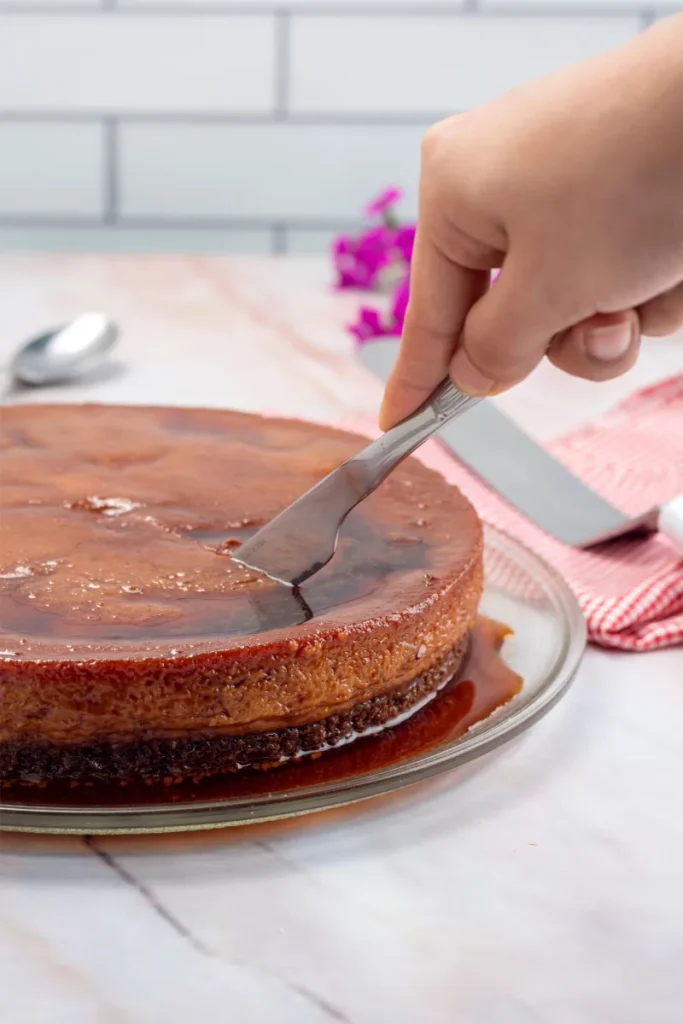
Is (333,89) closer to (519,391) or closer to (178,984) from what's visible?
(519,391)

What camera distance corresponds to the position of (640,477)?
1305 mm

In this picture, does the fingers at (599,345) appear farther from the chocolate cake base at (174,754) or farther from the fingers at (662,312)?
the chocolate cake base at (174,754)

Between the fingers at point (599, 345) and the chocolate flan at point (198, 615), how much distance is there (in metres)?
0.20

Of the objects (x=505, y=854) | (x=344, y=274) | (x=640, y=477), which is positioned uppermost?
(x=505, y=854)

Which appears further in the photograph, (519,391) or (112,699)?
(519,391)

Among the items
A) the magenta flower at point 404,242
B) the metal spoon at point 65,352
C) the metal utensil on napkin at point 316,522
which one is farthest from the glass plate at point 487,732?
the magenta flower at point 404,242

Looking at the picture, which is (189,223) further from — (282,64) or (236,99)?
(282,64)

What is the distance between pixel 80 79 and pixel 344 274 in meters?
1.05

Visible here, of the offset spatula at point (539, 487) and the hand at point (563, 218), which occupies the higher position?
the hand at point (563, 218)

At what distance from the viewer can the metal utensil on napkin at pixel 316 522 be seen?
810 mm

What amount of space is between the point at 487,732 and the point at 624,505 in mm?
539

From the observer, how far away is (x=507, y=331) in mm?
628

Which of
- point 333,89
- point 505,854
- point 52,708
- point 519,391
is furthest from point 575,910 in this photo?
point 333,89

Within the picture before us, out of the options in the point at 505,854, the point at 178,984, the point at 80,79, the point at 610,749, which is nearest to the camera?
the point at 178,984
